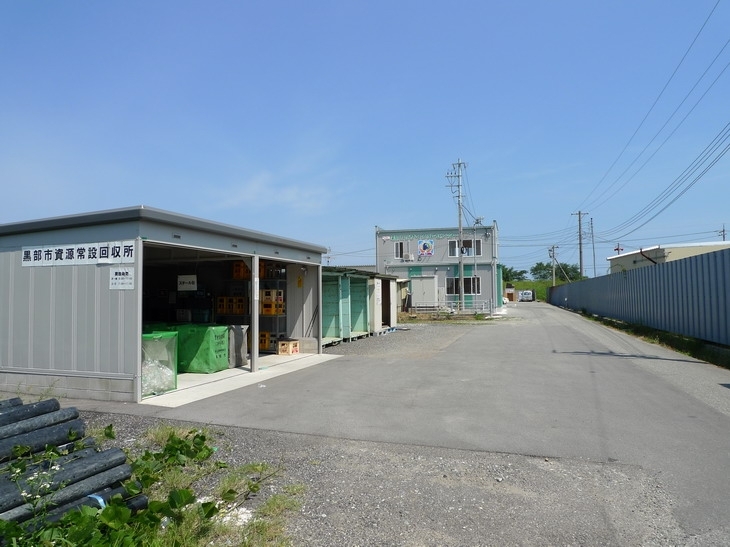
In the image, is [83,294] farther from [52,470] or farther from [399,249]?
[399,249]

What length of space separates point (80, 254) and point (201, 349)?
378 centimetres

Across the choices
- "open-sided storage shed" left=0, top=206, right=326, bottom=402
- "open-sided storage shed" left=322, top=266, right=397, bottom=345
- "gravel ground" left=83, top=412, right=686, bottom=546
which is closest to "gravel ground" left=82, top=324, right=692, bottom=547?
"gravel ground" left=83, top=412, right=686, bottom=546

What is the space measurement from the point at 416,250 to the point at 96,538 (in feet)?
133

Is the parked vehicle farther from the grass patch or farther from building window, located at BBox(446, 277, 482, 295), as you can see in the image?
the grass patch

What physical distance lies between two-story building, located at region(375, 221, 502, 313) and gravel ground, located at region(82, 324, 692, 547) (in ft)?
106

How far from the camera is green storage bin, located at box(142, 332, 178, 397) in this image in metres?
9.23

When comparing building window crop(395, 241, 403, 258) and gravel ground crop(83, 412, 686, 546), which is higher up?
building window crop(395, 241, 403, 258)

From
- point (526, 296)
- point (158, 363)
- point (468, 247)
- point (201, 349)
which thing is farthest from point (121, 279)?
point (526, 296)

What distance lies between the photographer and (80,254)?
30.1 feet

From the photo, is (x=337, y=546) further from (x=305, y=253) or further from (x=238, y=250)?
(x=305, y=253)

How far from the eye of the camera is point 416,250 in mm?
43156

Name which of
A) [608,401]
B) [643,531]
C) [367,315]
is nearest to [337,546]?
[643,531]

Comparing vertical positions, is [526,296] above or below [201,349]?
above

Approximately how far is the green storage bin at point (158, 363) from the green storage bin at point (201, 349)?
6.98ft
